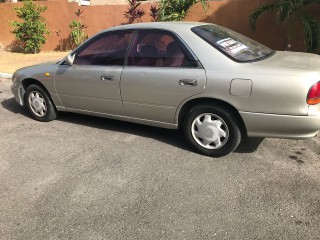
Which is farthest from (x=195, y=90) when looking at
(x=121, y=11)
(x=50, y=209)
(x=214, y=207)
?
(x=121, y=11)

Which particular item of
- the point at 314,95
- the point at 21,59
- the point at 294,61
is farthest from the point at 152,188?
the point at 21,59

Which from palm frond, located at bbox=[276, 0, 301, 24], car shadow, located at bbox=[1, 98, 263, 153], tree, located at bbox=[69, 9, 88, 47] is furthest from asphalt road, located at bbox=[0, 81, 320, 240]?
tree, located at bbox=[69, 9, 88, 47]

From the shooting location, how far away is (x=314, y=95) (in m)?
3.24

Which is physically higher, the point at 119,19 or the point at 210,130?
the point at 119,19

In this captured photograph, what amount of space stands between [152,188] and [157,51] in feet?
5.67

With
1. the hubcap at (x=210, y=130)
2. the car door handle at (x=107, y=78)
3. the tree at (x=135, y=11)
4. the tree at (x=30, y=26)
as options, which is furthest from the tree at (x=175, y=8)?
the hubcap at (x=210, y=130)

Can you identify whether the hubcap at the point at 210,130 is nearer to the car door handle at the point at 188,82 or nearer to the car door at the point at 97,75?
the car door handle at the point at 188,82

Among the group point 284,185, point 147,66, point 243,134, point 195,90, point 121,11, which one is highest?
point 121,11

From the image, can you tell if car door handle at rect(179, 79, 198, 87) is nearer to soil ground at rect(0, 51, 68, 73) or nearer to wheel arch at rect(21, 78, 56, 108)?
wheel arch at rect(21, 78, 56, 108)

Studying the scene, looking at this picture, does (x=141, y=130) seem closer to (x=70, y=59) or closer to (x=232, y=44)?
(x=70, y=59)

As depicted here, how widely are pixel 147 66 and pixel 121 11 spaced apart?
294 inches

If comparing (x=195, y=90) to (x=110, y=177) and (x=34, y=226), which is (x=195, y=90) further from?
(x=34, y=226)

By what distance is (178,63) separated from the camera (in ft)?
12.8

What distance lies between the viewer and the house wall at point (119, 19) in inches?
332
